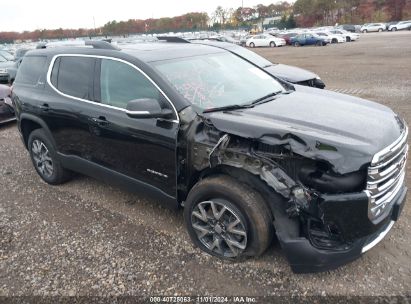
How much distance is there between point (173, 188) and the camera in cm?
353

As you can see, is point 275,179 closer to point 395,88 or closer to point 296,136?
point 296,136

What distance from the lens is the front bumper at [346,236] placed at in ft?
8.64

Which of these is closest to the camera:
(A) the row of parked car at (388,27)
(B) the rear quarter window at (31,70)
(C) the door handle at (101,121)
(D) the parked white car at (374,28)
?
(C) the door handle at (101,121)

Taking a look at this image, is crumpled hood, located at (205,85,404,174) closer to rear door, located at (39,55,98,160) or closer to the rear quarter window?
rear door, located at (39,55,98,160)

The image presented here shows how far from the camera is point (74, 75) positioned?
4.29m

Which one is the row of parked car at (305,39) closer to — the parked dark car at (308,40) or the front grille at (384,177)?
the parked dark car at (308,40)

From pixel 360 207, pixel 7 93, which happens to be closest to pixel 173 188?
pixel 360 207

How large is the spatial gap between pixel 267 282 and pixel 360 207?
3.26 feet

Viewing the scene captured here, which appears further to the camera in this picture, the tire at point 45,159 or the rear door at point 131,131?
the tire at point 45,159

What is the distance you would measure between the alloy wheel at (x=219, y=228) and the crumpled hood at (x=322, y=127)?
0.69 metres

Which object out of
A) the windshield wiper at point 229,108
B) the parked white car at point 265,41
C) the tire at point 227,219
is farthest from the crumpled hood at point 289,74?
the parked white car at point 265,41

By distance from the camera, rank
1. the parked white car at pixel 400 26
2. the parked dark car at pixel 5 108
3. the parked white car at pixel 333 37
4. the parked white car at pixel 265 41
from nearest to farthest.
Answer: the parked dark car at pixel 5 108 → the parked white car at pixel 333 37 → the parked white car at pixel 265 41 → the parked white car at pixel 400 26

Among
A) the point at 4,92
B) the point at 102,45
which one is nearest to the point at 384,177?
the point at 102,45

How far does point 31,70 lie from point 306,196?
4.06 meters
